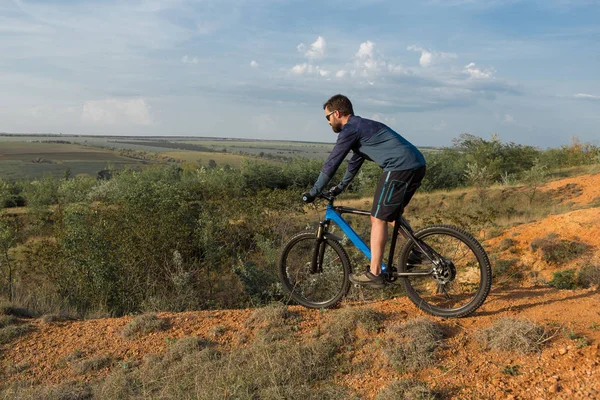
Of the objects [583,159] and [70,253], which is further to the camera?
[583,159]

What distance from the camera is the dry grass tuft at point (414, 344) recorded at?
3.81 m

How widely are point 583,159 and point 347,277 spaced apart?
116 feet

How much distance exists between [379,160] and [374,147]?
0.15 metres

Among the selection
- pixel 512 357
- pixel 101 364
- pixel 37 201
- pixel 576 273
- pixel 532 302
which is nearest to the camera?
pixel 512 357

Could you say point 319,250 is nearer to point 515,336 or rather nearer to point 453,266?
point 453,266

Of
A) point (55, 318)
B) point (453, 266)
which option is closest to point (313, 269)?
point (453, 266)

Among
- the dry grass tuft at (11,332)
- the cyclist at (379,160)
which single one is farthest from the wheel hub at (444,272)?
the dry grass tuft at (11,332)

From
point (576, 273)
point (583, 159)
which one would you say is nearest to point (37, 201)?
point (576, 273)

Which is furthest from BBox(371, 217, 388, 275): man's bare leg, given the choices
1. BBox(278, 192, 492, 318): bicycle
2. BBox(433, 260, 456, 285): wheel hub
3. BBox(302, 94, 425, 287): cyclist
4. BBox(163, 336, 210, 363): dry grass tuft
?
BBox(163, 336, 210, 363): dry grass tuft

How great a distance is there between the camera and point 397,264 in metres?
4.83

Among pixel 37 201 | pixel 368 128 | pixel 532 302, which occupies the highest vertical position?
pixel 368 128

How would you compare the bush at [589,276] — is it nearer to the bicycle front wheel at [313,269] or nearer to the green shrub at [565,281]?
the green shrub at [565,281]

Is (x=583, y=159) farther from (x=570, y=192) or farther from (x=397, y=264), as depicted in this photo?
(x=397, y=264)

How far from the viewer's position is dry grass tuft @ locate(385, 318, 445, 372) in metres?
3.81
